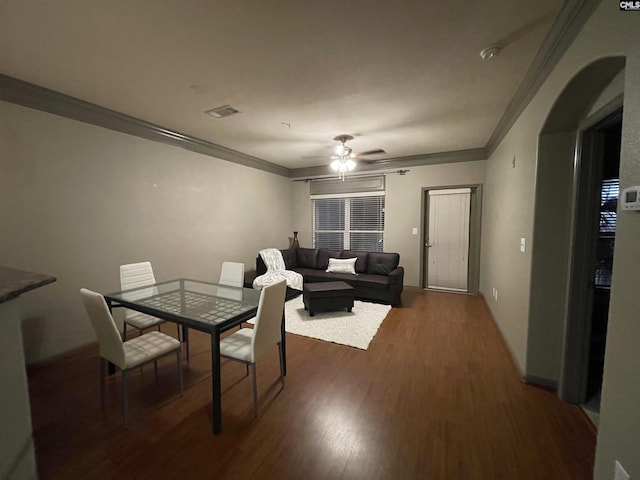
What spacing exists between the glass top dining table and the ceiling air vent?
1953mm

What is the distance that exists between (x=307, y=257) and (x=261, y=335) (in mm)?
3712

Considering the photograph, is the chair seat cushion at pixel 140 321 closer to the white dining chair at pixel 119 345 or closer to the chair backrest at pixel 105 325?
the white dining chair at pixel 119 345

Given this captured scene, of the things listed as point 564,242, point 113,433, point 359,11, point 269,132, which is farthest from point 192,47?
point 564,242

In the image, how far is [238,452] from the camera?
1581 mm

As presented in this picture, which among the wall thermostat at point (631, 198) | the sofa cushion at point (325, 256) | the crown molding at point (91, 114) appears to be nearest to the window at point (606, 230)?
the wall thermostat at point (631, 198)

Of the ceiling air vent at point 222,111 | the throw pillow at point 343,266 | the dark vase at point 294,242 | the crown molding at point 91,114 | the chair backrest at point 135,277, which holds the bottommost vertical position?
the throw pillow at point 343,266

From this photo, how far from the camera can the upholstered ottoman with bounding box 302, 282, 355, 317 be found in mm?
3736

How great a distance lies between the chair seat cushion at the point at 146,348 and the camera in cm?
184

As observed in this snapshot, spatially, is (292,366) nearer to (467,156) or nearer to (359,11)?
(359,11)

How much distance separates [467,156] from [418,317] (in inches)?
121

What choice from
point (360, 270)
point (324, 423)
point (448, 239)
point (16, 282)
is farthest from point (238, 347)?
point (448, 239)

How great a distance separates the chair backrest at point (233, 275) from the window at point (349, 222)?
3.30 metres

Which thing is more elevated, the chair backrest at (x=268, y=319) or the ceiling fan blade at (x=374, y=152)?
the ceiling fan blade at (x=374, y=152)

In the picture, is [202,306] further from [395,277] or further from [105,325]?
[395,277]
